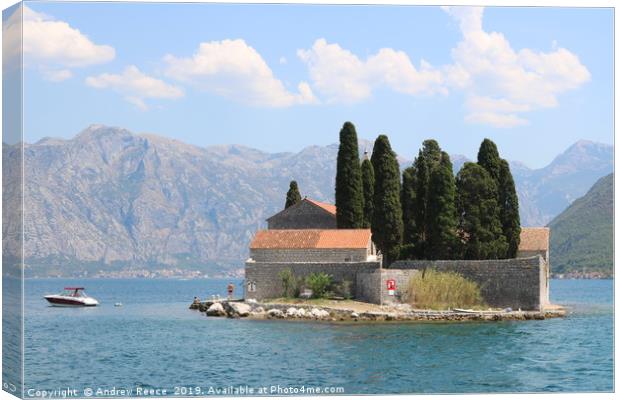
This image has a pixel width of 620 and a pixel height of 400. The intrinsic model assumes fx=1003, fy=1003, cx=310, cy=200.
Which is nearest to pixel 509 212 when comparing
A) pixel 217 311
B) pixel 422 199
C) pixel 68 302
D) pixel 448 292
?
pixel 422 199

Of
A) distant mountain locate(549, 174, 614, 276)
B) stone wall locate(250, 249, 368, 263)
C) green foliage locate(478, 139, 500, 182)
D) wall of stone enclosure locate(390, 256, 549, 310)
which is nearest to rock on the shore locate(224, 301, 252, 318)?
stone wall locate(250, 249, 368, 263)

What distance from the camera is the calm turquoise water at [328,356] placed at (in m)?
22.5

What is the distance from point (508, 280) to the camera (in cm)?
3906

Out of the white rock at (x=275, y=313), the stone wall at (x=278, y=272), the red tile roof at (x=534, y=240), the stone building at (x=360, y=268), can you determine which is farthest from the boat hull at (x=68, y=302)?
the red tile roof at (x=534, y=240)

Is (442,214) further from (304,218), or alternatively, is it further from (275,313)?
(304,218)

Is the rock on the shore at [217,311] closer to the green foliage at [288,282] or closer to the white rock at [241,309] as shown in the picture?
the white rock at [241,309]

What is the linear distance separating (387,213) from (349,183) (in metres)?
2.32

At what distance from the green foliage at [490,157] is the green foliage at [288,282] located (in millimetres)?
9728

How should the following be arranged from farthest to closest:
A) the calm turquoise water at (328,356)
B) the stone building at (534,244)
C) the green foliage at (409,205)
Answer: the stone building at (534,244) → the green foliage at (409,205) → the calm turquoise water at (328,356)

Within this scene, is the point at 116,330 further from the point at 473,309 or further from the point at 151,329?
the point at 473,309

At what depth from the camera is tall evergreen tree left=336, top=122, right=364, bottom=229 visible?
140 ft

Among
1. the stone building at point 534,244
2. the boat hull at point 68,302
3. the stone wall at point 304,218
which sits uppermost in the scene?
the stone wall at point 304,218

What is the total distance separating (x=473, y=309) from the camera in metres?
38.7

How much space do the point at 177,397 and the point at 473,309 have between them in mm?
22374
